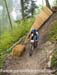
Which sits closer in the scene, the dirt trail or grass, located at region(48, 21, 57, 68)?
grass, located at region(48, 21, 57, 68)

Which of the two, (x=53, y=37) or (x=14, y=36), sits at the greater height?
(x=53, y=37)

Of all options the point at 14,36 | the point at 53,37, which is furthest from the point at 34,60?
the point at 14,36

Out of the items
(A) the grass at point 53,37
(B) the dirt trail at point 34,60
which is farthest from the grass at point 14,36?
(A) the grass at point 53,37

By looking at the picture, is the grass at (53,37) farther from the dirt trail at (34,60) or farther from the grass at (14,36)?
the grass at (14,36)

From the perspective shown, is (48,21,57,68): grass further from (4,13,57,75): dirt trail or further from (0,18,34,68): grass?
(0,18,34,68): grass

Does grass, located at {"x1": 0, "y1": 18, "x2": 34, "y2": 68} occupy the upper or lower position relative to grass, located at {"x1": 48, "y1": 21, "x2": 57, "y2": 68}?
lower

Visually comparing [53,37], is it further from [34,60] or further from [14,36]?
[14,36]

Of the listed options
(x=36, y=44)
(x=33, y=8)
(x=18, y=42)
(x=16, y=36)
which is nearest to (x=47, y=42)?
(x=36, y=44)

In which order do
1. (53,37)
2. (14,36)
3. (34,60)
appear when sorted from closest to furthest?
(34,60)
(53,37)
(14,36)

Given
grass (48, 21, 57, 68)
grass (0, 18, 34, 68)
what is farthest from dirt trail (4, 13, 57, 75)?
grass (0, 18, 34, 68)

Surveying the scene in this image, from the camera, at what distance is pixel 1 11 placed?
1795 inches

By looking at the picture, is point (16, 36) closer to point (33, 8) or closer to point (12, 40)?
point (12, 40)

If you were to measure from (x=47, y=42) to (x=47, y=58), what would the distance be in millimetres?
1890

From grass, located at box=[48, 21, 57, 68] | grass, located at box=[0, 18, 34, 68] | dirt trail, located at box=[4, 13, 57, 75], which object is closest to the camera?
grass, located at box=[48, 21, 57, 68]
